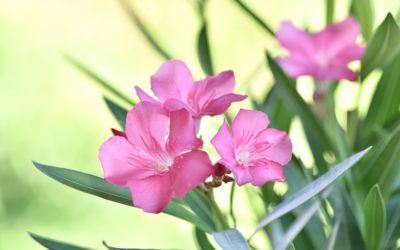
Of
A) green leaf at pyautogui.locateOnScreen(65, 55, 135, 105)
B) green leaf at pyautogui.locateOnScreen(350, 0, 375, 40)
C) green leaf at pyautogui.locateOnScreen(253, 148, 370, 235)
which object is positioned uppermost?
green leaf at pyautogui.locateOnScreen(65, 55, 135, 105)

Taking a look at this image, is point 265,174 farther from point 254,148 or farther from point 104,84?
point 104,84

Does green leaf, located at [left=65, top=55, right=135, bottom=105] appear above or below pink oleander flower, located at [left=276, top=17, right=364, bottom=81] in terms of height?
above

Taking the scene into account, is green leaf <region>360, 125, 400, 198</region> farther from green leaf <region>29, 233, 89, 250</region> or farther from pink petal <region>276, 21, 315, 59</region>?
green leaf <region>29, 233, 89, 250</region>

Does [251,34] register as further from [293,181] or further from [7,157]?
[293,181]

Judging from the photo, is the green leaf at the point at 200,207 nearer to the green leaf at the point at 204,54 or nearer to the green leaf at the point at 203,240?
the green leaf at the point at 203,240

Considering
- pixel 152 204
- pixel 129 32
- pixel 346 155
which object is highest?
pixel 129 32

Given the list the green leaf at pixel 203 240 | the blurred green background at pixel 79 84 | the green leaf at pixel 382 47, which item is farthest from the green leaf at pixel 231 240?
the blurred green background at pixel 79 84

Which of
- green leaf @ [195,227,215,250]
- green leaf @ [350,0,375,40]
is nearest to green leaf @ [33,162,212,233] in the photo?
green leaf @ [195,227,215,250]

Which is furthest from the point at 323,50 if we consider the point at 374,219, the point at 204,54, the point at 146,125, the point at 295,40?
the point at 146,125

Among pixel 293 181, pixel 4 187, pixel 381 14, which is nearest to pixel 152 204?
pixel 293 181
